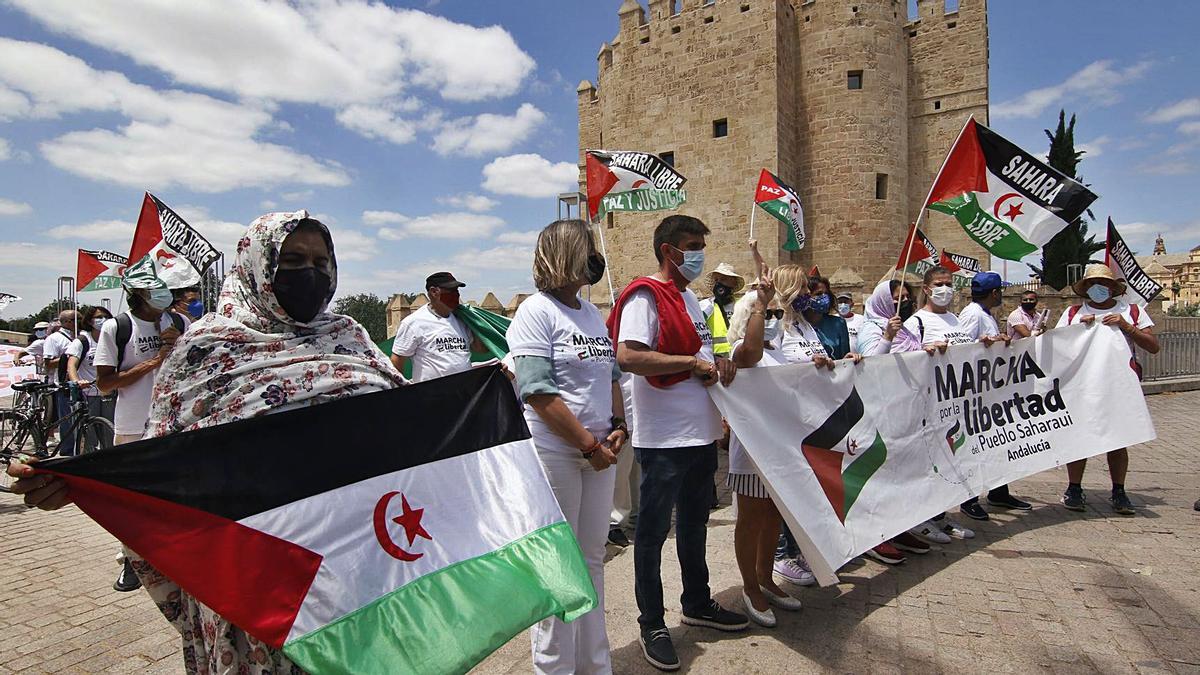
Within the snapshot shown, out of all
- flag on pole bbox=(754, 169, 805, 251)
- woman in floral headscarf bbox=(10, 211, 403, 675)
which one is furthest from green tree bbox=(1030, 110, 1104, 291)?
woman in floral headscarf bbox=(10, 211, 403, 675)

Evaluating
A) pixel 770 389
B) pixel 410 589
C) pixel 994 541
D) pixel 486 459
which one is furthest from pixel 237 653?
pixel 994 541

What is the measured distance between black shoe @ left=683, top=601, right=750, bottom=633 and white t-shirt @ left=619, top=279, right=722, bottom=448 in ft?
3.20

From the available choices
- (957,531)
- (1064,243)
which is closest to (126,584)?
(957,531)

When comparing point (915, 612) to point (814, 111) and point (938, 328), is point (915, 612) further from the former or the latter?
point (814, 111)

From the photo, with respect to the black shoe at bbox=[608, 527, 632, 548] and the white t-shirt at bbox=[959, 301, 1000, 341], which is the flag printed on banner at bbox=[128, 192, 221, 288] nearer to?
the black shoe at bbox=[608, 527, 632, 548]

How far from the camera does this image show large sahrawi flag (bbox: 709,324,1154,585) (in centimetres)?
349

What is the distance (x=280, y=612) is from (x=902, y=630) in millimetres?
3027

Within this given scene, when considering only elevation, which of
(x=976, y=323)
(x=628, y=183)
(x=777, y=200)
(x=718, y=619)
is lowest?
(x=718, y=619)

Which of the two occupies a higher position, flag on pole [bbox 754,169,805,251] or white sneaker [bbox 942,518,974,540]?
flag on pole [bbox 754,169,805,251]

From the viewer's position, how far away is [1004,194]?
16.4 ft

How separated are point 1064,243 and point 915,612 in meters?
31.3

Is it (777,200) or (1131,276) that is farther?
(777,200)

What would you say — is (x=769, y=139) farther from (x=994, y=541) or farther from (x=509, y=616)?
(x=509, y=616)

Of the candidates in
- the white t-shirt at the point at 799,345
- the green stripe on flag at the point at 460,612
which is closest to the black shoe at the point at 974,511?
the white t-shirt at the point at 799,345
